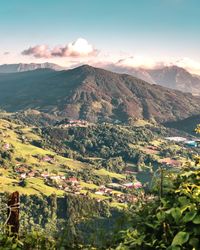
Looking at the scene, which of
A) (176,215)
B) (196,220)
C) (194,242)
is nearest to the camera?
(194,242)

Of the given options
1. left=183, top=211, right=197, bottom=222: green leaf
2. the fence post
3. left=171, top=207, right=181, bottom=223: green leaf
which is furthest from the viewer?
the fence post

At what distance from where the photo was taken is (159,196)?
664 cm

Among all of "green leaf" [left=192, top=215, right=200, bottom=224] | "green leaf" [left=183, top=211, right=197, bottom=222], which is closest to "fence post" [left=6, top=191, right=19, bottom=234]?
"green leaf" [left=183, top=211, right=197, bottom=222]

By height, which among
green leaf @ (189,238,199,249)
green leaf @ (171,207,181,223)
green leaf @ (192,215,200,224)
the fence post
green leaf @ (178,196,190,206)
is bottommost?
the fence post

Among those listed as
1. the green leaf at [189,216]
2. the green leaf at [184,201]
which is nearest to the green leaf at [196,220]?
the green leaf at [189,216]

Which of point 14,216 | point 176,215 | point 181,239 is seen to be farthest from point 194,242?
point 14,216

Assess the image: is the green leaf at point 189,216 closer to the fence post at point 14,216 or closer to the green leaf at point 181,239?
the green leaf at point 181,239

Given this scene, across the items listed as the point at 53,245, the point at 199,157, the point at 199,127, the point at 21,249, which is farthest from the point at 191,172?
the point at 21,249

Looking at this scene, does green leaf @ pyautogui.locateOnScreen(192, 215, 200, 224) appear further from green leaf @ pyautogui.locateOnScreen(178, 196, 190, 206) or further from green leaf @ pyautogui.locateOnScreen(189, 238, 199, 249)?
green leaf @ pyautogui.locateOnScreen(178, 196, 190, 206)

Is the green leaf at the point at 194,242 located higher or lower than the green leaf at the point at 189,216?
lower

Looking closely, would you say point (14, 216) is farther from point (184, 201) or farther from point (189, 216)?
point (189, 216)

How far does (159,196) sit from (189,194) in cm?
90

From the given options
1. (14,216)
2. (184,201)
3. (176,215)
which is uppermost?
(184,201)

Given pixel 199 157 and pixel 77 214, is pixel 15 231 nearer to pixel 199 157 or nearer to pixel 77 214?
pixel 77 214
